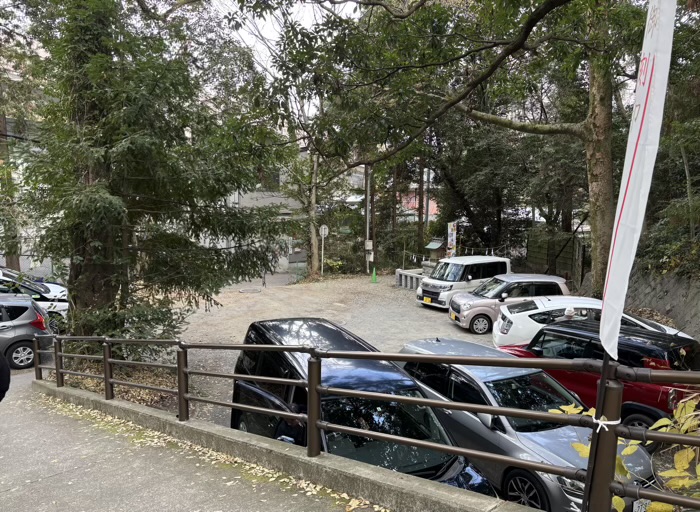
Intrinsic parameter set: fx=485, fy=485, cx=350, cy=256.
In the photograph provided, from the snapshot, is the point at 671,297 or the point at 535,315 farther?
the point at 671,297

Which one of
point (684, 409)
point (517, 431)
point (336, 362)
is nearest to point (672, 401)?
point (684, 409)

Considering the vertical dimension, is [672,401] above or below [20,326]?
above

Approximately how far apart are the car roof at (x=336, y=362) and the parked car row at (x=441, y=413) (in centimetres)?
1

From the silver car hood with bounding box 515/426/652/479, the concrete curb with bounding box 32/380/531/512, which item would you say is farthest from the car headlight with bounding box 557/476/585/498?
the concrete curb with bounding box 32/380/531/512

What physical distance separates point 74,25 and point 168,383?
6426mm

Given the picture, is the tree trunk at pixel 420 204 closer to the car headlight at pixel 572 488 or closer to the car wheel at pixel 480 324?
the car wheel at pixel 480 324

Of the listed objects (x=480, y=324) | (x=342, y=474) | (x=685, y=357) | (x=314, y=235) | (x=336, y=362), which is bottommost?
(x=480, y=324)

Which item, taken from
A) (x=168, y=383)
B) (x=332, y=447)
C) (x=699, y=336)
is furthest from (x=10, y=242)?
(x=699, y=336)

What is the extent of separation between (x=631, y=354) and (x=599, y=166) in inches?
333

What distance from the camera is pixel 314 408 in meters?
3.52

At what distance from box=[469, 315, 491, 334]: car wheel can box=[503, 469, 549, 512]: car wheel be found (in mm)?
9316

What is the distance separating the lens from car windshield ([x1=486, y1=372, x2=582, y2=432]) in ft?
18.2

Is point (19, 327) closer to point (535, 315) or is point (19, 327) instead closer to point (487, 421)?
point (487, 421)

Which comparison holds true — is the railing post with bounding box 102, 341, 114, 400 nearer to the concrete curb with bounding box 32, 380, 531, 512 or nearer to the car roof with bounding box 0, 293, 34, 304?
the concrete curb with bounding box 32, 380, 531, 512
